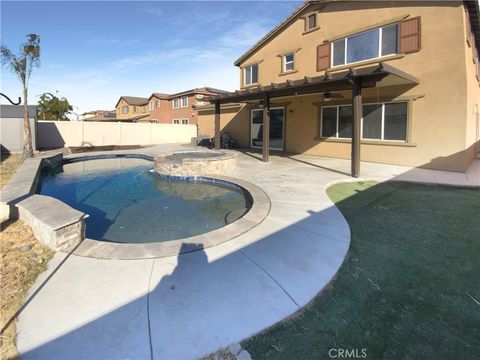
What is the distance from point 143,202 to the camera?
7.70 meters

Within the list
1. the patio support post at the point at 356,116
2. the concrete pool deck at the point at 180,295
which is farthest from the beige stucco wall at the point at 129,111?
the concrete pool deck at the point at 180,295

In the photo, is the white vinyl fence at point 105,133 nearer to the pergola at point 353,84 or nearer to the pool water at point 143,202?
the pool water at point 143,202

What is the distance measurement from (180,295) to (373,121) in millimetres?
11641

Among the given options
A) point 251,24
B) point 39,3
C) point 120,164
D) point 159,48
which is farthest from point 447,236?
point 159,48

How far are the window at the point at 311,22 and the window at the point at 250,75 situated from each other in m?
4.08

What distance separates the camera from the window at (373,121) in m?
11.2

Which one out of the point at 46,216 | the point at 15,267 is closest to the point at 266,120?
the point at 46,216

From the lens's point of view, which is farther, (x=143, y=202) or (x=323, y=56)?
(x=323, y=56)

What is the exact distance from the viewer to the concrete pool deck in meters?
2.46

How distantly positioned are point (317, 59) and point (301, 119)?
3.05m

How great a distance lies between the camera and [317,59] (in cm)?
1392

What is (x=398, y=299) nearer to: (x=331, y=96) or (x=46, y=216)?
(x=46, y=216)

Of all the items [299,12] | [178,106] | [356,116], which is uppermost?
[299,12]

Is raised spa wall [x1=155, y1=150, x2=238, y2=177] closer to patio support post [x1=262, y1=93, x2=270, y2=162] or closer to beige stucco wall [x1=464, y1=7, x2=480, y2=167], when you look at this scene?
patio support post [x1=262, y1=93, x2=270, y2=162]
